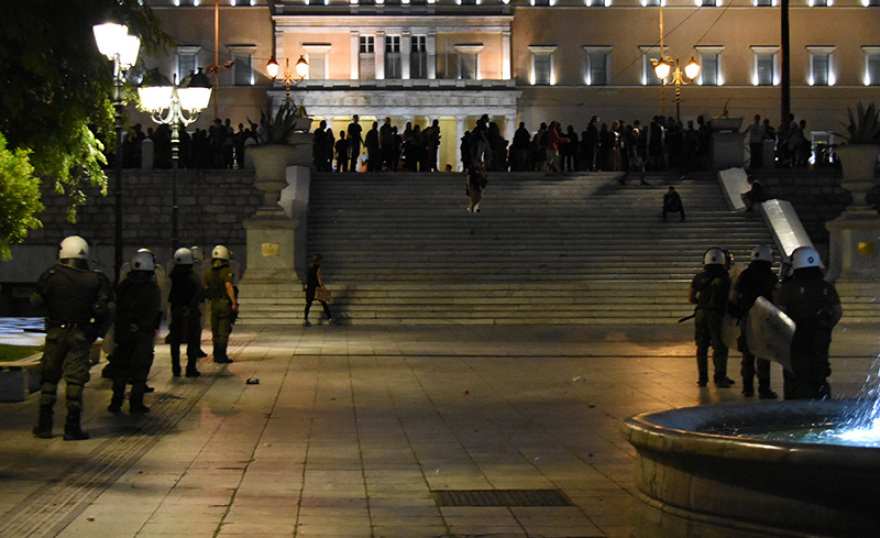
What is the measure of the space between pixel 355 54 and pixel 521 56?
889 centimetres

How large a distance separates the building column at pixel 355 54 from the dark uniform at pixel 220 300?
158 feet

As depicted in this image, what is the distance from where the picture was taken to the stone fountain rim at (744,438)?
500 cm

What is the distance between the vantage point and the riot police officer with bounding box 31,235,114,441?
397 inches

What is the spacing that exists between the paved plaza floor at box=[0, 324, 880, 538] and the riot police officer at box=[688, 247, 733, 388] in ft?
1.29

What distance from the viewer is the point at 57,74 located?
1402 cm

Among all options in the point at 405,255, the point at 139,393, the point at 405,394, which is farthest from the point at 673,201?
the point at 139,393

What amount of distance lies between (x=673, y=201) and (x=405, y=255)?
701 centimetres

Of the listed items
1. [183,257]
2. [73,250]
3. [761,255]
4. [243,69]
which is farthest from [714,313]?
[243,69]

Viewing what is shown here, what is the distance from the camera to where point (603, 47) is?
64.6 m

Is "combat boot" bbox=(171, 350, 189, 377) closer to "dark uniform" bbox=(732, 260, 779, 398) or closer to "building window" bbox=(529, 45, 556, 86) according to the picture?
"dark uniform" bbox=(732, 260, 779, 398)

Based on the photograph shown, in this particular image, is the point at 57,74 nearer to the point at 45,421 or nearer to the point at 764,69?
the point at 45,421

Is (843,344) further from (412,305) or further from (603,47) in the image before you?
(603,47)

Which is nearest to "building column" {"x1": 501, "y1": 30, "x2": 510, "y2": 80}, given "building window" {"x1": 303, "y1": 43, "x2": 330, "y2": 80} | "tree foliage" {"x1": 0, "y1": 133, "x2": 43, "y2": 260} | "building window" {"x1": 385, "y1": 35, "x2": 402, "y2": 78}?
"building window" {"x1": 385, "y1": 35, "x2": 402, "y2": 78}

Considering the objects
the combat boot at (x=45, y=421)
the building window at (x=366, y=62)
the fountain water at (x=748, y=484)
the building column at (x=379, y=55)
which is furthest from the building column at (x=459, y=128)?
the fountain water at (x=748, y=484)
